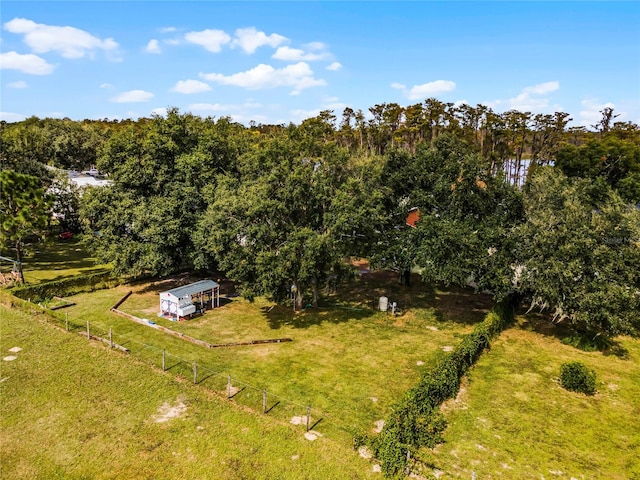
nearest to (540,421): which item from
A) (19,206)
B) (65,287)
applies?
(65,287)

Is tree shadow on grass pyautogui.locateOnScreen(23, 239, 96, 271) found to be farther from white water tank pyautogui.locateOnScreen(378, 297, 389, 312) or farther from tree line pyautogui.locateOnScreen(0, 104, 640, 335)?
white water tank pyautogui.locateOnScreen(378, 297, 389, 312)

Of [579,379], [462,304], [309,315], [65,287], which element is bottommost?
[309,315]

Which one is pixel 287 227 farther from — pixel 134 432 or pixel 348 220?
pixel 134 432

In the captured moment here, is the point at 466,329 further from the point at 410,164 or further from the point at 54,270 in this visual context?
the point at 54,270

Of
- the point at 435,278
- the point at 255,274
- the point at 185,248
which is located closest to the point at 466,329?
the point at 435,278

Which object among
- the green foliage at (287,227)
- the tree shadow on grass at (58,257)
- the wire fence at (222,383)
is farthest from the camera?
the tree shadow on grass at (58,257)

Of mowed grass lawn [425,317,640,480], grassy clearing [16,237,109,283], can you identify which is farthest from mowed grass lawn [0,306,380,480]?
grassy clearing [16,237,109,283]

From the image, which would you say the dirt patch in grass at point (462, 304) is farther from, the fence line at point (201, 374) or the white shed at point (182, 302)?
the white shed at point (182, 302)

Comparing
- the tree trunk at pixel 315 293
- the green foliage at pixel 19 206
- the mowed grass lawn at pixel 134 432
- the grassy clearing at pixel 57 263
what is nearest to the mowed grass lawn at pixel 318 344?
the tree trunk at pixel 315 293
